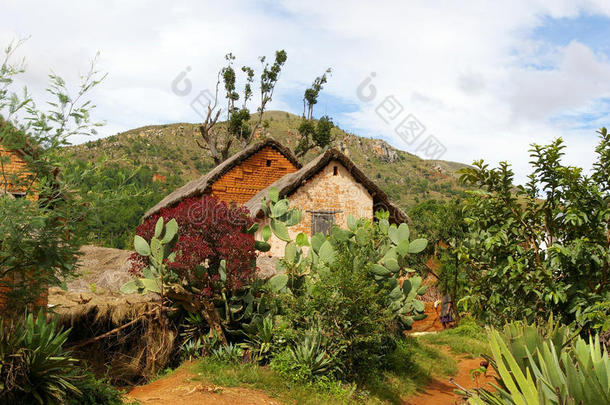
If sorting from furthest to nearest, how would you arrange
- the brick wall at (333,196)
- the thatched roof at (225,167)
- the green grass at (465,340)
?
1. the thatched roof at (225,167)
2. the brick wall at (333,196)
3. the green grass at (465,340)

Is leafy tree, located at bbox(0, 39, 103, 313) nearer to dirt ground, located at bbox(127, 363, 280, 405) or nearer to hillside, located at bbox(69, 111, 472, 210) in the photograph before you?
dirt ground, located at bbox(127, 363, 280, 405)

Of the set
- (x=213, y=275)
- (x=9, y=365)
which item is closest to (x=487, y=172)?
(x=213, y=275)

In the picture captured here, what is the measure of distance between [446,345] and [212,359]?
7645 mm

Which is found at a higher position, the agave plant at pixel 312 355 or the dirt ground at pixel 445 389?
the agave plant at pixel 312 355

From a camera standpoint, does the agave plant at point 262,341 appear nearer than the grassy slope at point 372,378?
No

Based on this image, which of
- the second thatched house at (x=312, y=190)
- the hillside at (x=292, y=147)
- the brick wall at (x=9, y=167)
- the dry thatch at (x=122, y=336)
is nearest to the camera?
the brick wall at (x=9, y=167)

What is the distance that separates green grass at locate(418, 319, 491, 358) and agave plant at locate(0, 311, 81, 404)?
9.84m

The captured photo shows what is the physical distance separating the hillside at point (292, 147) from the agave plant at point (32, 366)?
Result: 4463cm

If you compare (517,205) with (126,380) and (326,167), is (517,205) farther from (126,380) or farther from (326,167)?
(326,167)

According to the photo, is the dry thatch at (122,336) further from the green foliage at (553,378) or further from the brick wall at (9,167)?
the green foliage at (553,378)

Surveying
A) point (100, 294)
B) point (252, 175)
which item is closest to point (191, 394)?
point (100, 294)

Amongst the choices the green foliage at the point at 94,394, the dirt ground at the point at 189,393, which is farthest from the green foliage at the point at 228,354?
the green foliage at the point at 94,394

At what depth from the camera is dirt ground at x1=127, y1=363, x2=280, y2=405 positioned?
6547mm

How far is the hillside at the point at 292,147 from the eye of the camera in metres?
55.9
